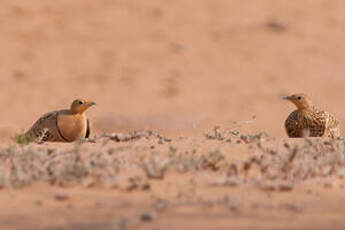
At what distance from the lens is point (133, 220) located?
4.52 m

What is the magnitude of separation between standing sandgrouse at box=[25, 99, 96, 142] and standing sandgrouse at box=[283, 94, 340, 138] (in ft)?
7.19

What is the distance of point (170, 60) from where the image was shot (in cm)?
1927

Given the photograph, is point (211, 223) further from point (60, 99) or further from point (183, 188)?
point (60, 99)

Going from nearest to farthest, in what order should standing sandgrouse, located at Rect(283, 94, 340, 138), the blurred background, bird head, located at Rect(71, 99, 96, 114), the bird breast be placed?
the bird breast, bird head, located at Rect(71, 99, 96, 114), standing sandgrouse, located at Rect(283, 94, 340, 138), the blurred background

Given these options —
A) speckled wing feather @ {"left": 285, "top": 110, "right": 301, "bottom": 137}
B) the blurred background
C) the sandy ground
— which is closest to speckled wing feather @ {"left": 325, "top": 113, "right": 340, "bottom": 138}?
speckled wing feather @ {"left": 285, "top": 110, "right": 301, "bottom": 137}

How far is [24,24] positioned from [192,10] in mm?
4520

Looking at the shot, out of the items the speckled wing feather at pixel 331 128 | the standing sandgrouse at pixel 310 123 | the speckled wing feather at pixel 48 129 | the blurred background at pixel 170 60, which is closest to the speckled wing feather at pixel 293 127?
the standing sandgrouse at pixel 310 123

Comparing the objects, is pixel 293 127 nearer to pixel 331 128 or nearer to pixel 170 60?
pixel 331 128

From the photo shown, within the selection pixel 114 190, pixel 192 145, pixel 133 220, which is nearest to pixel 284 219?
pixel 133 220

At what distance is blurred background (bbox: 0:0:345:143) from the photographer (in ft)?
54.9

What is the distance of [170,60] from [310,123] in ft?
36.1

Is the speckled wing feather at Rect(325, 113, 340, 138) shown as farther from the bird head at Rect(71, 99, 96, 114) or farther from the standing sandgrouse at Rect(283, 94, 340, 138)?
the bird head at Rect(71, 99, 96, 114)

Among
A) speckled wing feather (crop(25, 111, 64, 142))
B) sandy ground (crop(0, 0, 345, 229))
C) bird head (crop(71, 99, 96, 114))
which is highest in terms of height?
sandy ground (crop(0, 0, 345, 229))

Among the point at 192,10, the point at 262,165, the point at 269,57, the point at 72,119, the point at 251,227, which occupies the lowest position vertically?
the point at 251,227
